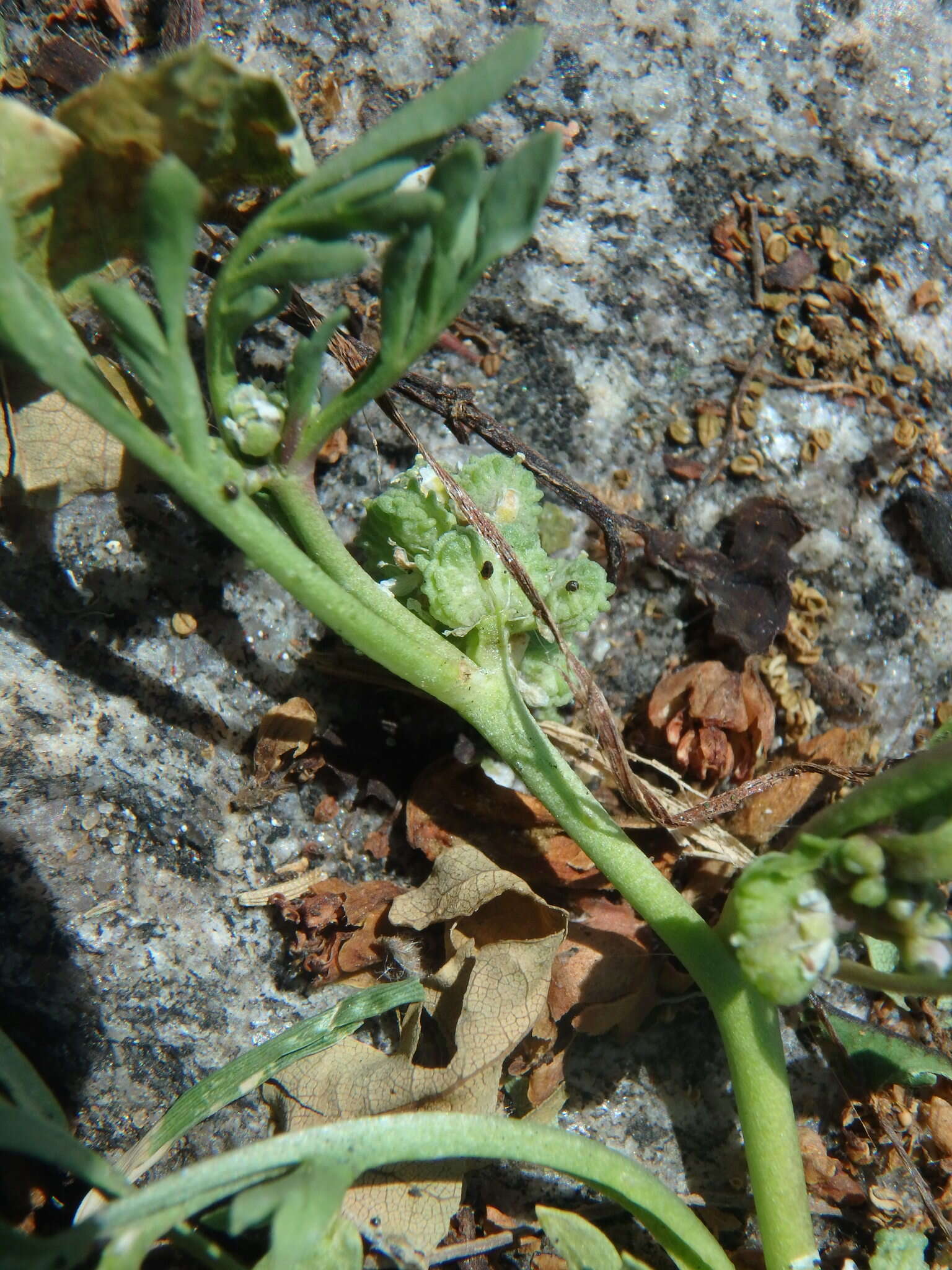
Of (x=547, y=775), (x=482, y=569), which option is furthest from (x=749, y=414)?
(x=547, y=775)

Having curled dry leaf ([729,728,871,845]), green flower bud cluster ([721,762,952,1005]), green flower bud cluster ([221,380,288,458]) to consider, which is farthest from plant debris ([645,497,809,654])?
green flower bud cluster ([221,380,288,458])

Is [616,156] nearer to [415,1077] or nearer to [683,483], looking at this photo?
[683,483]

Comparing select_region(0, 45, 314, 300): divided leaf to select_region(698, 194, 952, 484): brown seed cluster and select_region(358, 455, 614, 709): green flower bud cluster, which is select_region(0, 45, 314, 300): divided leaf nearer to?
select_region(358, 455, 614, 709): green flower bud cluster

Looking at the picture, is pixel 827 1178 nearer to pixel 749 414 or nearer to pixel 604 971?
pixel 604 971

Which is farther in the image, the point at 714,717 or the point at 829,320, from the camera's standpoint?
the point at 829,320

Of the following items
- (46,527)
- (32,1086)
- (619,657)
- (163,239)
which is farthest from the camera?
(619,657)

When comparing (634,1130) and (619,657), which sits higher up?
(619,657)

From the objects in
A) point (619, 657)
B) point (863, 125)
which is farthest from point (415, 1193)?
point (863, 125)

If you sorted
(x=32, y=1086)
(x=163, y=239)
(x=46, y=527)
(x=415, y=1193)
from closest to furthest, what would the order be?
(x=163, y=239), (x=32, y=1086), (x=415, y=1193), (x=46, y=527)
